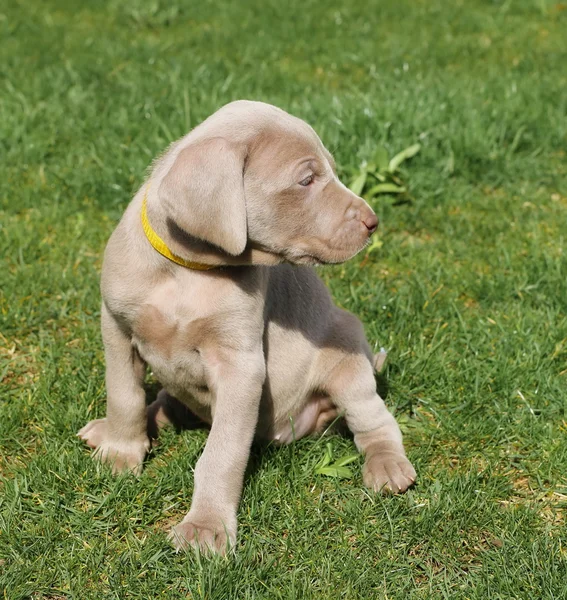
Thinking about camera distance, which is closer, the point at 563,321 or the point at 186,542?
the point at 186,542

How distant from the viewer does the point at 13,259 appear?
4699 millimetres

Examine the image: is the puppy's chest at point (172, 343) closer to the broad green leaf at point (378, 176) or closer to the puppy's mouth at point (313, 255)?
the puppy's mouth at point (313, 255)

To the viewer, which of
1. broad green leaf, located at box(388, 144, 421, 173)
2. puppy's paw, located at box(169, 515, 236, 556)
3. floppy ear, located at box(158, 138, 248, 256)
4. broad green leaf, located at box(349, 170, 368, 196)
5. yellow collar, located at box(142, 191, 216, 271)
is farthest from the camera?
broad green leaf, located at box(388, 144, 421, 173)

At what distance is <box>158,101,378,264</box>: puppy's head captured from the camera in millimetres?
2693

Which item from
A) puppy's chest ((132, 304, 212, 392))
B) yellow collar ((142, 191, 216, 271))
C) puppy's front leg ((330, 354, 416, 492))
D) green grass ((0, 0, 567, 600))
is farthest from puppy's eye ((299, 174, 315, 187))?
green grass ((0, 0, 567, 600))

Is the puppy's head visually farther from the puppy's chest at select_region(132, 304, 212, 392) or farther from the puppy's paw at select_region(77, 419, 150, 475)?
the puppy's paw at select_region(77, 419, 150, 475)

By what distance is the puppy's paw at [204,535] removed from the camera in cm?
284

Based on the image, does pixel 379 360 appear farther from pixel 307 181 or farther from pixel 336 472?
pixel 307 181

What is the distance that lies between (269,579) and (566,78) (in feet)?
18.7

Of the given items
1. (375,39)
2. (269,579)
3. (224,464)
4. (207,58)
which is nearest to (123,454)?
(224,464)

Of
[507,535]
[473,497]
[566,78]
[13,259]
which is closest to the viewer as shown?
[507,535]

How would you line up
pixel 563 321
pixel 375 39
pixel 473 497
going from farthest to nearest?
pixel 375 39 < pixel 563 321 < pixel 473 497

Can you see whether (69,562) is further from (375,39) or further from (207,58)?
(375,39)

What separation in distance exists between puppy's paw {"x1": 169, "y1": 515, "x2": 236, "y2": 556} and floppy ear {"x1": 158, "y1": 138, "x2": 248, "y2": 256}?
2.93 feet
